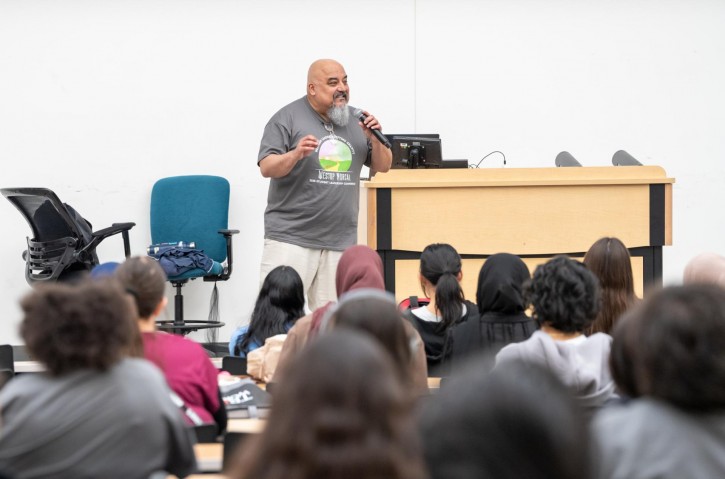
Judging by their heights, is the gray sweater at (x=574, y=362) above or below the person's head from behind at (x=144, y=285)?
below

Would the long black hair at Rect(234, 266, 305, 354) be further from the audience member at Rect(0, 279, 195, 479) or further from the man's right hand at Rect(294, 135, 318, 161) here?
the audience member at Rect(0, 279, 195, 479)

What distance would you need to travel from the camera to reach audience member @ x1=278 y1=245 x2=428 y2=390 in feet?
9.82

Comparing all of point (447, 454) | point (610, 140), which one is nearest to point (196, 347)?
point (447, 454)

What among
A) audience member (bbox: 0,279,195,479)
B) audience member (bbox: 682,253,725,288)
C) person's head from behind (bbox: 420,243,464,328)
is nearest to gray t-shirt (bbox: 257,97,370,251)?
person's head from behind (bbox: 420,243,464,328)

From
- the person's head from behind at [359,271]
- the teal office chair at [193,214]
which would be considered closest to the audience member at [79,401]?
the person's head from behind at [359,271]

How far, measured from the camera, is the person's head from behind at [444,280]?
3832 millimetres

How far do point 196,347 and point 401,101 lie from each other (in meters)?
4.56

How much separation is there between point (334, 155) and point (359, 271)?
6.06 ft

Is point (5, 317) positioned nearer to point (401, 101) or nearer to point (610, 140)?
point (401, 101)

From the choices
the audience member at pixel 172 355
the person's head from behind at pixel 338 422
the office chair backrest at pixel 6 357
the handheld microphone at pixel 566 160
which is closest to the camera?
the person's head from behind at pixel 338 422

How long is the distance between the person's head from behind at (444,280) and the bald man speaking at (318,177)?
1054 millimetres

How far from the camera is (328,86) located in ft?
16.4

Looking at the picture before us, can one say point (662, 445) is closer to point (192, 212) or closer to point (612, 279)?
point (612, 279)

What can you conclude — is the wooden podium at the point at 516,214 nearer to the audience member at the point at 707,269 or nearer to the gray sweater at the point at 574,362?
Answer: the audience member at the point at 707,269
